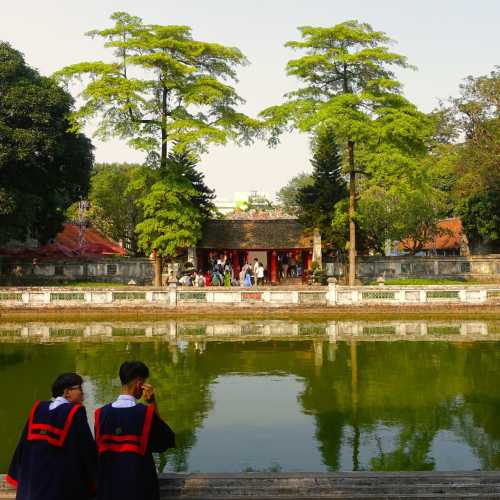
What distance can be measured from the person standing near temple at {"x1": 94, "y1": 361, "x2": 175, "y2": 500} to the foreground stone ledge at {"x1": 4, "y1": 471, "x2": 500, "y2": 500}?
975mm

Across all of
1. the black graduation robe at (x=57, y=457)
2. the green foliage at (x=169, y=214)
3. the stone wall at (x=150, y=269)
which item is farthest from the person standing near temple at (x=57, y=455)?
the stone wall at (x=150, y=269)

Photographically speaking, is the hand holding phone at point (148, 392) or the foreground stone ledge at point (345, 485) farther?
the foreground stone ledge at point (345, 485)

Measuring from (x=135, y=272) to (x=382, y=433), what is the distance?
23535mm

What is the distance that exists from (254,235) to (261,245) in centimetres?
114

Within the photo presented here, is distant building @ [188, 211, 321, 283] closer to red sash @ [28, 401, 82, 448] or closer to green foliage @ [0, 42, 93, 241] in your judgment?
green foliage @ [0, 42, 93, 241]

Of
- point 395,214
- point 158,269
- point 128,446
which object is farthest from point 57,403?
point 395,214

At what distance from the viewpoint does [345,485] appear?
498 centimetres

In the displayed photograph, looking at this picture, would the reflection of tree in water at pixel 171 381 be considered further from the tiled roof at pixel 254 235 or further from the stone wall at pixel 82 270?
the tiled roof at pixel 254 235

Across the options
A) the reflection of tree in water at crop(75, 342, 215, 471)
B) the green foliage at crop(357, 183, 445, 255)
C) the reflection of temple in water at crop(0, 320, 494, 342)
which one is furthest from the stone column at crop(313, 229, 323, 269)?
the reflection of tree in water at crop(75, 342, 215, 471)

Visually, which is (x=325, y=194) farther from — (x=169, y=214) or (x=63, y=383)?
(x=63, y=383)

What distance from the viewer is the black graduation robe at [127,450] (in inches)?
151

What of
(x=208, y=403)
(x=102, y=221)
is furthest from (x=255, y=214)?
(x=208, y=403)

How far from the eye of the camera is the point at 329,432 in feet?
30.5

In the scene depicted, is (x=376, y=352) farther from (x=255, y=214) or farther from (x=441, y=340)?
(x=255, y=214)
